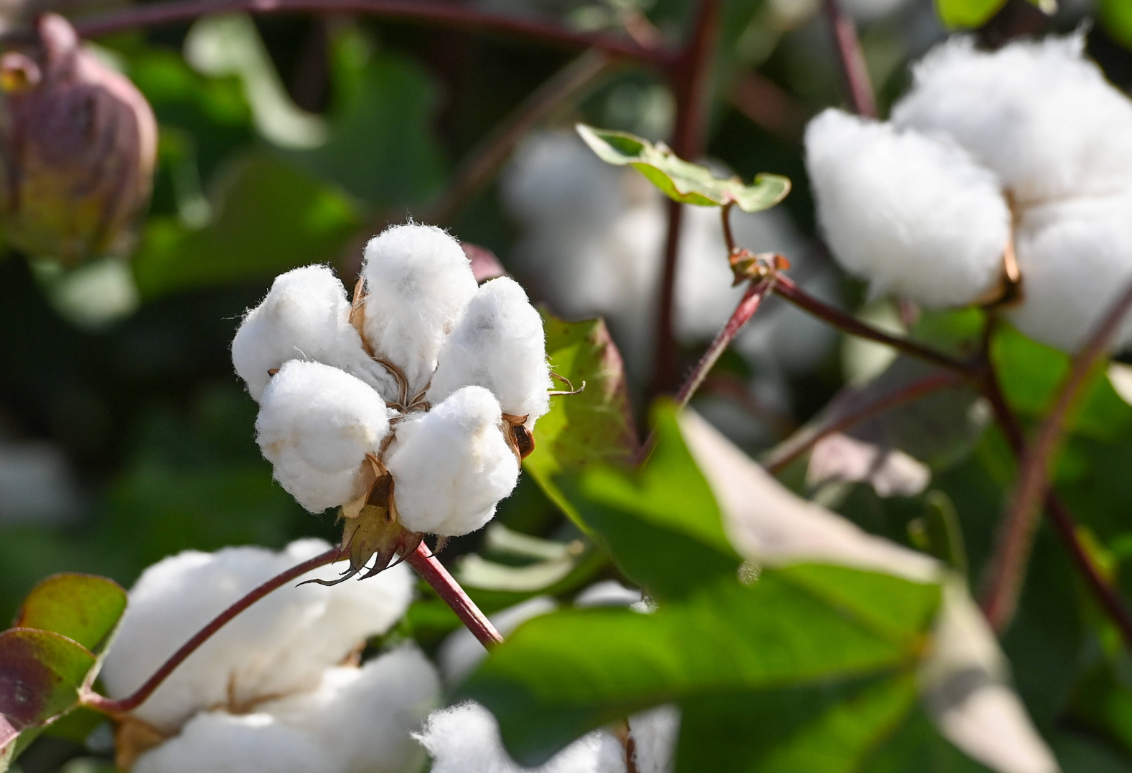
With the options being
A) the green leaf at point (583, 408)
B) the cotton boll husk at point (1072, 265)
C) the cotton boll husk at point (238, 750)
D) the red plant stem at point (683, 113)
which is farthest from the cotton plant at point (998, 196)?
the cotton boll husk at point (238, 750)

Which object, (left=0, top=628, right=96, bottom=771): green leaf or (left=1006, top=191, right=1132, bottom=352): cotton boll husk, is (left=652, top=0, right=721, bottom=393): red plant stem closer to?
(left=1006, top=191, right=1132, bottom=352): cotton boll husk

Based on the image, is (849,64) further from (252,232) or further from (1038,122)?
(252,232)

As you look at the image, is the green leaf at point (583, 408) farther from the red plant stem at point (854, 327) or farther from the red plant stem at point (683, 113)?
the red plant stem at point (683, 113)

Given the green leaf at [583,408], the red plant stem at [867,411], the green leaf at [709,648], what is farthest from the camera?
the red plant stem at [867,411]

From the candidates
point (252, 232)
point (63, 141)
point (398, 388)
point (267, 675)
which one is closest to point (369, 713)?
point (267, 675)

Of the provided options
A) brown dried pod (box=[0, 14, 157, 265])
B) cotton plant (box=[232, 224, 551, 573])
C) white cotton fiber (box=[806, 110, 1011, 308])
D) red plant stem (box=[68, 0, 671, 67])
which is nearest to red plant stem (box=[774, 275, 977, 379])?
white cotton fiber (box=[806, 110, 1011, 308])

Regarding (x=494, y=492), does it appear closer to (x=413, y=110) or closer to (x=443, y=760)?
(x=443, y=760)

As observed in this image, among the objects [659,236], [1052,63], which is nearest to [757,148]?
[659,236]
